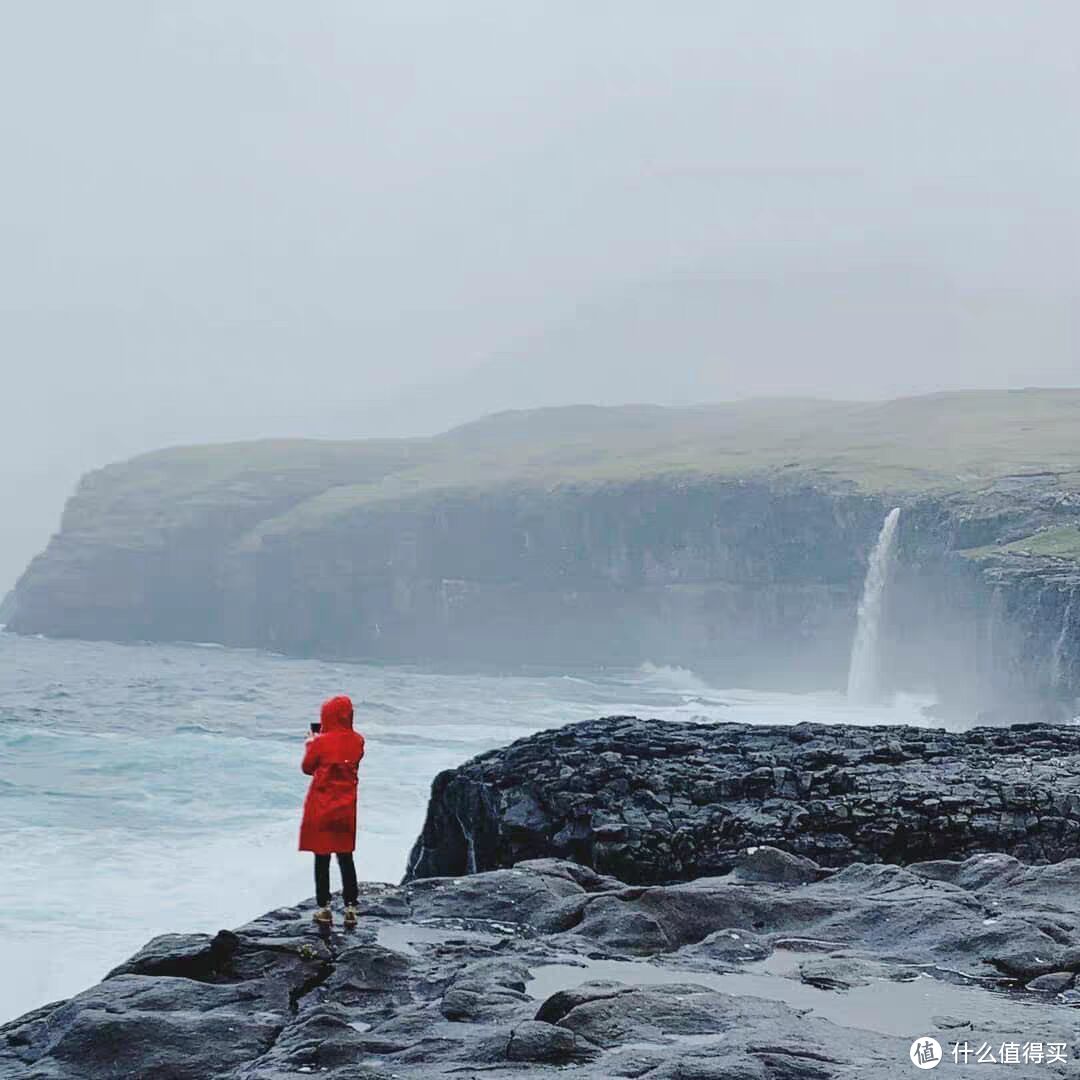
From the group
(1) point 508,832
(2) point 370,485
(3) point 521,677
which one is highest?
(2) point 370,485

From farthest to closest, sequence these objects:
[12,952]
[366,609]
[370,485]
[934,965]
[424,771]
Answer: [370,485]
[366,609]
[424,771]
[12,952]
[934,965]

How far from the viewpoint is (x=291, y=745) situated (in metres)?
48.4

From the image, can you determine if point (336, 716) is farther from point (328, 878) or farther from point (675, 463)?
point (675, 463)

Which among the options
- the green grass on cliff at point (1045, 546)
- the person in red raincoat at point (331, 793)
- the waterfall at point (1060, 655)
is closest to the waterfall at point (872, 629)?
the green grass on cliff at point (1045, 546)

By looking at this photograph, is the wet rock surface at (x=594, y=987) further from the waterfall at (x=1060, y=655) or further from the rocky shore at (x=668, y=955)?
the waterfall at (x=1060, y=655)

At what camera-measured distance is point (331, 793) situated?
1127cm

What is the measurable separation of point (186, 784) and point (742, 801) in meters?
24.6

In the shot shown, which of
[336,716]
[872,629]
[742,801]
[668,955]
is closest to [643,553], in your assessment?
[872,629]

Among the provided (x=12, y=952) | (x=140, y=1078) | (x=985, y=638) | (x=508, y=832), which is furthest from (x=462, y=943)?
(x=985, y=638)

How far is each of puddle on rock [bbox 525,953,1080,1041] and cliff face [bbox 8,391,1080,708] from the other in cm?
5027

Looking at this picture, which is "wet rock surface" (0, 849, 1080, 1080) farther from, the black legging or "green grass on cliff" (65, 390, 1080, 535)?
"green grass on cliff" (65, 390, 1080, 535)

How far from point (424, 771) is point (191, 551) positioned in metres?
127

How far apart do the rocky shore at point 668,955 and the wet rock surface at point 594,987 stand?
25 millimetres

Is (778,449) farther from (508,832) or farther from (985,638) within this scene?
(508,832)
